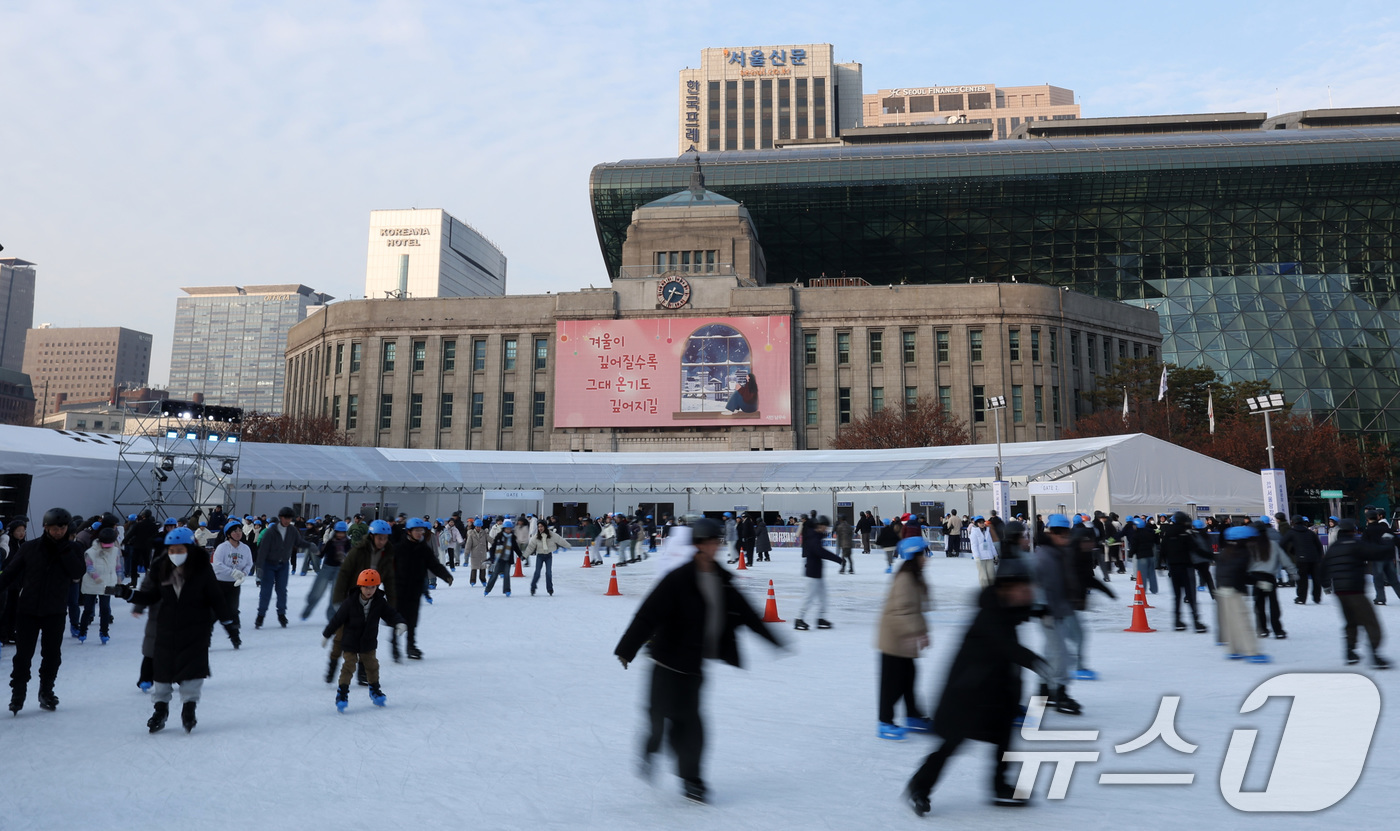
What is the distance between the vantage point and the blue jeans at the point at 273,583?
13.6 meters

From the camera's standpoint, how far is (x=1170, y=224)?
261ft

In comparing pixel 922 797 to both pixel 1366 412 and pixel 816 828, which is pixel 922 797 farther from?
pixel 1366 412

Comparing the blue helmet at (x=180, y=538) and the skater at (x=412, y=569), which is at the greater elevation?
the blue helmet at (x=180, y=538)

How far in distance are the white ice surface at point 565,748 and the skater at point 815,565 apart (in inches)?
44.9

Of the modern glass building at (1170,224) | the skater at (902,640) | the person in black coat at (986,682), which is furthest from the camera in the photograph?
the modern glass building at (1170,224)

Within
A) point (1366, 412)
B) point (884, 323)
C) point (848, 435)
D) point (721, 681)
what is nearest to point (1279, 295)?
→ point (1366, 412)

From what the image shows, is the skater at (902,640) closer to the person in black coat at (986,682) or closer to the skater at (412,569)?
the person in black coat at (986,682)

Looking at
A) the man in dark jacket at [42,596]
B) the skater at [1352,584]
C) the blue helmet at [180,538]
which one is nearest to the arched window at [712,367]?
the skater at [1352,584]

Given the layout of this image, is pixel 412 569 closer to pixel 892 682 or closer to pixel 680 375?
pixel 892 682

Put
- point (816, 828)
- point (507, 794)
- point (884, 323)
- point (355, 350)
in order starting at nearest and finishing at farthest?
point (816, 828), point (507, 794), point (884, 323), point (355, 350)

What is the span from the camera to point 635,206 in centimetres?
8162

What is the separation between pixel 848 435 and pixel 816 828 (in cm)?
5429

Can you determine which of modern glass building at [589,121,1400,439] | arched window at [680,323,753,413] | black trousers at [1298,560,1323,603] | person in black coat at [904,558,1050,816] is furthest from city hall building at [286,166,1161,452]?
person in black coat at [904,558,1050,816]

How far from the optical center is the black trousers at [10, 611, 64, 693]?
7.66 m
